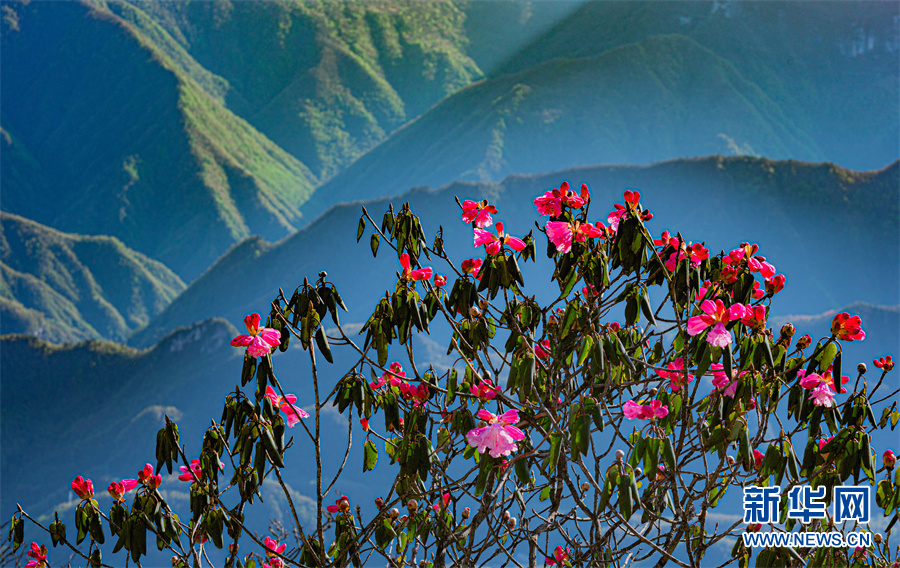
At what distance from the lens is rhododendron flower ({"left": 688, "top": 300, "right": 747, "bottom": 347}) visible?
58.8 inches

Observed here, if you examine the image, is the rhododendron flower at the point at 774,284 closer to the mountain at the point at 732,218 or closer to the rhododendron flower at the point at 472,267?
the rhododendron flower at the point at 472,267

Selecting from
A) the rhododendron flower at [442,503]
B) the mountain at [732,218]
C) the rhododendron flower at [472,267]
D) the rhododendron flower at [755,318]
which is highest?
the mountain at [732,218]

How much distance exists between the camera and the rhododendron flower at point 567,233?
1717mm

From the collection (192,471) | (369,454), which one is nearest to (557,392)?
(369,454)

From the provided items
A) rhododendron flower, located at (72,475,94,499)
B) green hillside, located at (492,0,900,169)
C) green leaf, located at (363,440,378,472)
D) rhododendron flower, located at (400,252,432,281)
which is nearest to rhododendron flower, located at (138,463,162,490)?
rhododendron flower, located at (72,475,94,499)

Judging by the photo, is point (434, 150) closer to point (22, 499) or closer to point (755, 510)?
point (22, 499)

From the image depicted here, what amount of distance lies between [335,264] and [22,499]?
12126 mm

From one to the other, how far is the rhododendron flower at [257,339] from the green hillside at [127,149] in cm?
5214

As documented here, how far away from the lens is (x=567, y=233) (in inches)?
68.0

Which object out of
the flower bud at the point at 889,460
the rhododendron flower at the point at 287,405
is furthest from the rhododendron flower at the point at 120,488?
the flower bud at the point at 889,460

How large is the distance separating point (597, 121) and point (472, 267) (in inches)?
2191

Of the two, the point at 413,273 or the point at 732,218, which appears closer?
the point at 413,273

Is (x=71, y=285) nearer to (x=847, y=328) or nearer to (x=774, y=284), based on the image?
(x=774, y=284)

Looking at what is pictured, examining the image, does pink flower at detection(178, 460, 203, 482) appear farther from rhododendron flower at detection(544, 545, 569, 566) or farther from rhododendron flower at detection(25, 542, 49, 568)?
rhododendron flower at detection(544, 545, 569, 566)
